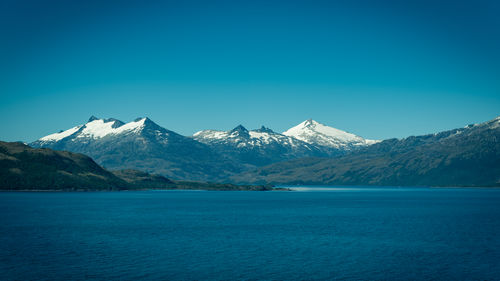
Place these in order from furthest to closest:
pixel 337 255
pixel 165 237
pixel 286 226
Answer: pixel 286 226, pixel 165 237, pixel 337 255

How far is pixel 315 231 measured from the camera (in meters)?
123

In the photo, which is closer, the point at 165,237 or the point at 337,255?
→ the point at 337,255

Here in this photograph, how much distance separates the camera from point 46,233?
364 feet

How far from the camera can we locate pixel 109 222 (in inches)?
5556

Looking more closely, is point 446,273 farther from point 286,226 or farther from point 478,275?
point 286,226

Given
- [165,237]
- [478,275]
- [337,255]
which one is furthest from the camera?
[165,237]

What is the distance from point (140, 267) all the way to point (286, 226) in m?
69.0

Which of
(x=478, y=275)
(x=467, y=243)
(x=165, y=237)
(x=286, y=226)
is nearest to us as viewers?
(x=478, y=275)

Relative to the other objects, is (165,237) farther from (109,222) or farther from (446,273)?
(446,273)

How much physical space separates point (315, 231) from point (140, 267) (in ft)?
199

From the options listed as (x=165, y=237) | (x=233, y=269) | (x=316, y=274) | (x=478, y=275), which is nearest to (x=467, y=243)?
(x=478, y=275)

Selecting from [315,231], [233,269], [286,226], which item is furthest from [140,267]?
[286,226]

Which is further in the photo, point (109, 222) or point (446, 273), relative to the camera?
point (109, 222)

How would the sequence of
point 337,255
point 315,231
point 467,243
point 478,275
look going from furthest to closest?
point 315,231, point 467,243, point 337,255, point 478,275
